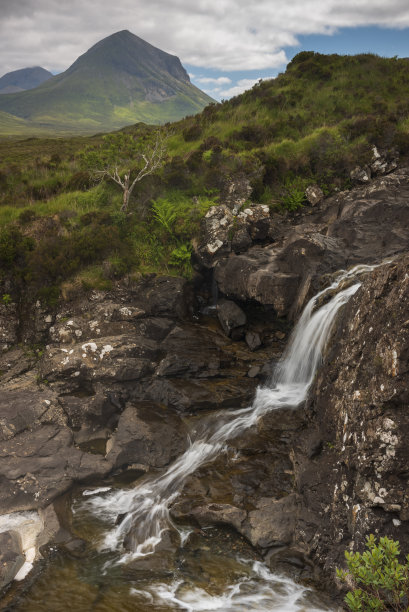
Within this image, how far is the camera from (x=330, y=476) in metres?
8.85

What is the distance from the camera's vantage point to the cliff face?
24.3 ft

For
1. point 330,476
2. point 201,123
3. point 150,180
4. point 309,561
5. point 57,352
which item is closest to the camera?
point 309,561

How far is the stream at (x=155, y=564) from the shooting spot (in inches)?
304

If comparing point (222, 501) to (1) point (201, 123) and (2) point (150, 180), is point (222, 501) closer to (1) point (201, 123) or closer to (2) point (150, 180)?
(2) point (150, 180)

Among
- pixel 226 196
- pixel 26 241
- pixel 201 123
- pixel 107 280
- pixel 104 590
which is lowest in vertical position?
pixel 104 590

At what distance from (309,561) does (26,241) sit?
57.6 ft

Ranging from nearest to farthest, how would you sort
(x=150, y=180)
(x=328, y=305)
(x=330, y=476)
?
(x=330, y=476) → (x=328, y=305) → (x=150, y=180)

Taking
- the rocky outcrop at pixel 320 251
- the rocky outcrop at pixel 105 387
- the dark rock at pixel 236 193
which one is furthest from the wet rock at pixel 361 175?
the rocky outcrop at pixel 105 387

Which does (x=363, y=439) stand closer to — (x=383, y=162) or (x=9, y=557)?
(x=9, y=557)

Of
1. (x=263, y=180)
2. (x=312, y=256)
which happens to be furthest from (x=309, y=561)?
(x=263, y=180)

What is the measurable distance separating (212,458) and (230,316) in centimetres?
678

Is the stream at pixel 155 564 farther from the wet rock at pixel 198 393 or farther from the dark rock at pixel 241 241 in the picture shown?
the dark rock at pixel 241 241

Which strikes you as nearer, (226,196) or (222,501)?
(222,501)

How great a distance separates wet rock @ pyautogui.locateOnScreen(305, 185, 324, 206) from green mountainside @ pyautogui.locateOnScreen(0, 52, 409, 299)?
45 centimetres
